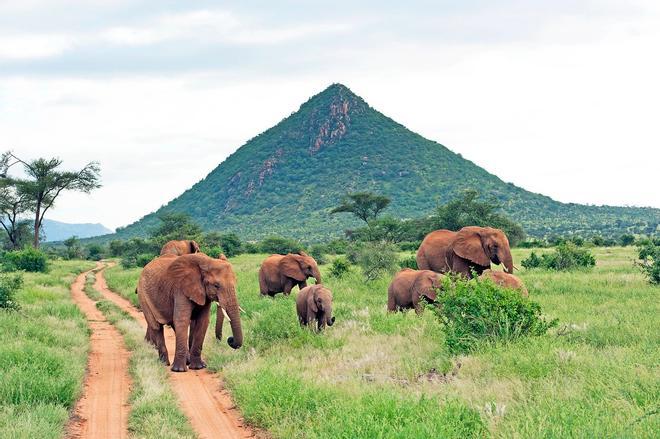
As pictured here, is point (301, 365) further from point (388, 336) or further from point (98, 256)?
point (98, 256)

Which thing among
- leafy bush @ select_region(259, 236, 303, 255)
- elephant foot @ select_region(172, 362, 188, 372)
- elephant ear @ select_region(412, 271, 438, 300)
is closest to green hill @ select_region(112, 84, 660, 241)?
leafy bush @ select_region(259, 236, 303, 255)

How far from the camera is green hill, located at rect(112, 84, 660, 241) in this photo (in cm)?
10631

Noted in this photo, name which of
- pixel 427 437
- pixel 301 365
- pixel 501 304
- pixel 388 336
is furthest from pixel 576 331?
pixel 427 437

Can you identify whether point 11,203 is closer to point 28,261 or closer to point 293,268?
point 28,261

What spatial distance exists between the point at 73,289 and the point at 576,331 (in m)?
24.7

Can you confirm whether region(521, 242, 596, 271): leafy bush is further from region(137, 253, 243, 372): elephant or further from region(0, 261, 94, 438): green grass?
region(0, 261, 94, 438): green grass

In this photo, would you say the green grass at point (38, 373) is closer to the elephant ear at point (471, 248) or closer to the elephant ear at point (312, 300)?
the elephant ear at point (312, 300)

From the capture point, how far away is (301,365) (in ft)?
33.9

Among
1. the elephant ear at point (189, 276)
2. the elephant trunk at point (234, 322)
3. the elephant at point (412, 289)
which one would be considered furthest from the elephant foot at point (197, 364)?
the elephant at point (412, 289)

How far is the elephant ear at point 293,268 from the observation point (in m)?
20.3

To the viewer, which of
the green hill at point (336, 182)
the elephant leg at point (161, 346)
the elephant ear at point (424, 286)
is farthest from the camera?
the green hill at point (336, 182)

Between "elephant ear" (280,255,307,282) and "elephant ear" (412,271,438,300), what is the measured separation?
5.73 metres

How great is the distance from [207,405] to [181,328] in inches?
105

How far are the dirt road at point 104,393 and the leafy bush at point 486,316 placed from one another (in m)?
5.19
